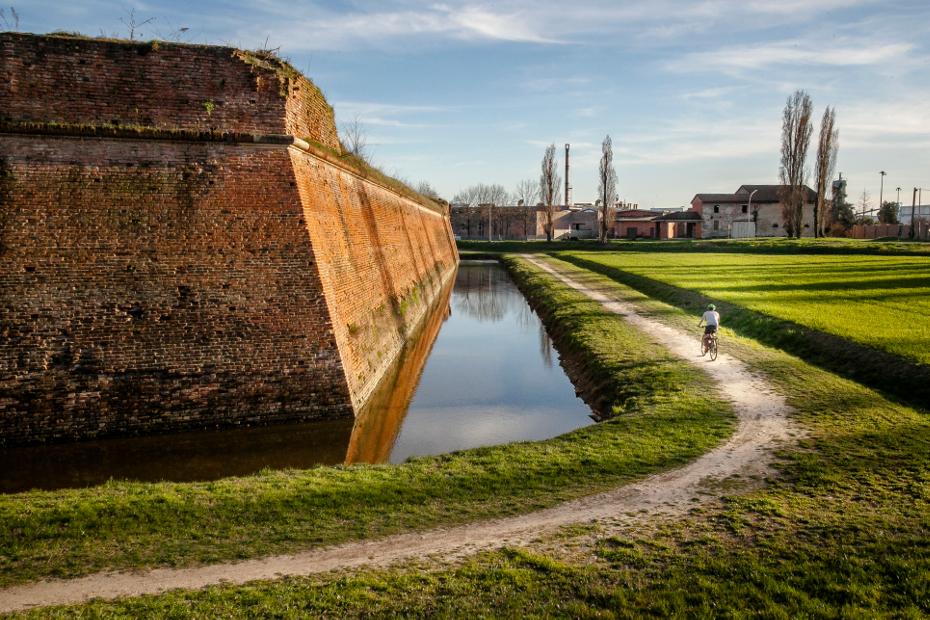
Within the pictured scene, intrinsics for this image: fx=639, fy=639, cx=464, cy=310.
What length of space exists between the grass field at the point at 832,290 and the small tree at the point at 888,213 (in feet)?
152

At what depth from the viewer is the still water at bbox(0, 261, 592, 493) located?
7.92 metres

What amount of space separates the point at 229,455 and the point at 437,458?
2.83m

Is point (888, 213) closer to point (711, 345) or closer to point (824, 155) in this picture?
point (824, 155)

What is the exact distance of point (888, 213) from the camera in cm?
7525

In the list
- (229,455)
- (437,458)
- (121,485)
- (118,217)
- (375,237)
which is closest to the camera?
(121,485)

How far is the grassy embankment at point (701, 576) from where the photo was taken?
431 cm

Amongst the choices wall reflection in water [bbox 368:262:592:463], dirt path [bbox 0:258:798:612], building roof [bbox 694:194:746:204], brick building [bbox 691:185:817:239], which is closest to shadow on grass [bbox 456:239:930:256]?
brick building [bbox 691:185:817:239]

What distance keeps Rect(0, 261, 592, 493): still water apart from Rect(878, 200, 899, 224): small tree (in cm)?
7631

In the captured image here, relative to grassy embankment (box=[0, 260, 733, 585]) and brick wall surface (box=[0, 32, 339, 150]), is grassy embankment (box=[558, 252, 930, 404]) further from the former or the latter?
brick wall surface (box=[0, 32, 339, 150])

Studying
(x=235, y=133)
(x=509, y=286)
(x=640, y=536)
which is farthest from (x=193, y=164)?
(x=509, y=286)

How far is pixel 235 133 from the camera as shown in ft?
33.3

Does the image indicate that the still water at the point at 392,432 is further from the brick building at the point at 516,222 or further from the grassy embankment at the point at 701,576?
the brick building at the point at 516,222

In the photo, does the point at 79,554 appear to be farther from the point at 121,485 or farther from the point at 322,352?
the point at 322,352

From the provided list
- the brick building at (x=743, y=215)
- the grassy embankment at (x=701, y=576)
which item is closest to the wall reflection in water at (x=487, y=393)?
the grassy embankment at (x=701, y=576)
